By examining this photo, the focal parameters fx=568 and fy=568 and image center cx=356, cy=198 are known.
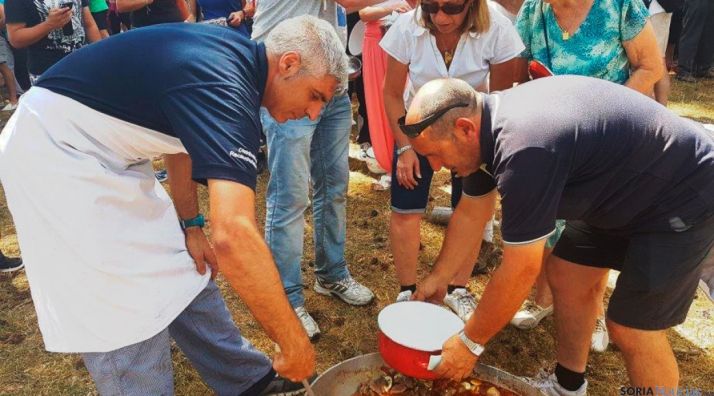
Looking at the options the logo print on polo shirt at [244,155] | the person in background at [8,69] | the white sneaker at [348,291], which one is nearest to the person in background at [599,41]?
the white sneaker at [348,291]

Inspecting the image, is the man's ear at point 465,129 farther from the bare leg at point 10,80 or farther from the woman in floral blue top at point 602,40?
the bare leg at point 10,80

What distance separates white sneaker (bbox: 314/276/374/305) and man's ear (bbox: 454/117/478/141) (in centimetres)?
180

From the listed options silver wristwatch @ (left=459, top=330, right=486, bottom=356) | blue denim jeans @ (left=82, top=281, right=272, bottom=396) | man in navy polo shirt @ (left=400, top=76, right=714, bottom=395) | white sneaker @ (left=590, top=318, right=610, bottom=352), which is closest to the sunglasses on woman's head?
man in navy polo shirt @ (left=400, top=76, right=714, bottom=395)

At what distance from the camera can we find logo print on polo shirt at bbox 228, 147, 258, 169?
1603 mm

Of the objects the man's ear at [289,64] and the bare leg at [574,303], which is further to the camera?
the bare leg at [574,303]

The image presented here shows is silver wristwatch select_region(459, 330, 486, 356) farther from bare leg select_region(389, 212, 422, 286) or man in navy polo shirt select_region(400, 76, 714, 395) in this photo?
bare leg select_region(389, 212, 422, 286)

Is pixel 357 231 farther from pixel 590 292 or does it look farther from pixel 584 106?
pixel 584 106

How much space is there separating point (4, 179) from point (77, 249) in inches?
13.3

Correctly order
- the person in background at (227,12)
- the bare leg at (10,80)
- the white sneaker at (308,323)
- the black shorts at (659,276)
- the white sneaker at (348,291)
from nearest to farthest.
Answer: the black shorts at (659,276) < the white sneaker at (308,323) < the white sneaker at (348,291) < the person in background at (227,12) < the bare leg at (10,80)

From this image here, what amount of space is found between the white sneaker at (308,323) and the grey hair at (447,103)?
163 cm

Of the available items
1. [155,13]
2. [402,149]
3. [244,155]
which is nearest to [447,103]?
[244,155]

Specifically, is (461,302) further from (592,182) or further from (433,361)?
(592,182)

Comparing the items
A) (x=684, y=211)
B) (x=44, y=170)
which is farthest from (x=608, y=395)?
(x=44, y=170)

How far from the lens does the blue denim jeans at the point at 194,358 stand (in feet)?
6.70
